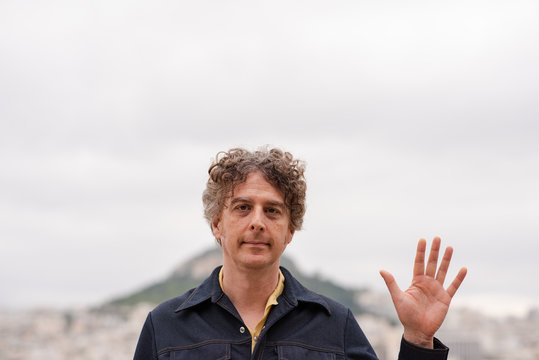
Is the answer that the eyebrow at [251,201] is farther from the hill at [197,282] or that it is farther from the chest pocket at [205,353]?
the hill at [197,282]

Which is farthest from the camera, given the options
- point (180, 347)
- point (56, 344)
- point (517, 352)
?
point (56, 344)

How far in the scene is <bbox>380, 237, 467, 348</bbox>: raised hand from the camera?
181 inches

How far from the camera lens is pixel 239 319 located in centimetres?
450

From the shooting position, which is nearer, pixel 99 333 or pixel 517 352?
pixel 517 352

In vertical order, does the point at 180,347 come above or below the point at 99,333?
below

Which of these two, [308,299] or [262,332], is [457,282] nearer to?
[308,299]

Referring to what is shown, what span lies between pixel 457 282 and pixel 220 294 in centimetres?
136

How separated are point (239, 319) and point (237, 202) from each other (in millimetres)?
641

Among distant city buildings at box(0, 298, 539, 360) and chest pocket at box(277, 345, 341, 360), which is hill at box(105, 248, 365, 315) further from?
chest pocket at box(277, 345, 341, 360)

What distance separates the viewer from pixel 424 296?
4680 millimetres

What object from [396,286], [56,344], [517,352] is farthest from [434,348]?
[56,344]

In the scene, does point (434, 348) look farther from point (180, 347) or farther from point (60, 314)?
point (60, 314)

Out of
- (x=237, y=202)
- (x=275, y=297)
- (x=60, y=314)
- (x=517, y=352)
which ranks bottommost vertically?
(x=275, y=297)

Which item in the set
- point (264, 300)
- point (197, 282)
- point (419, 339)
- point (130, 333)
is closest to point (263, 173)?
point (264, 300)
